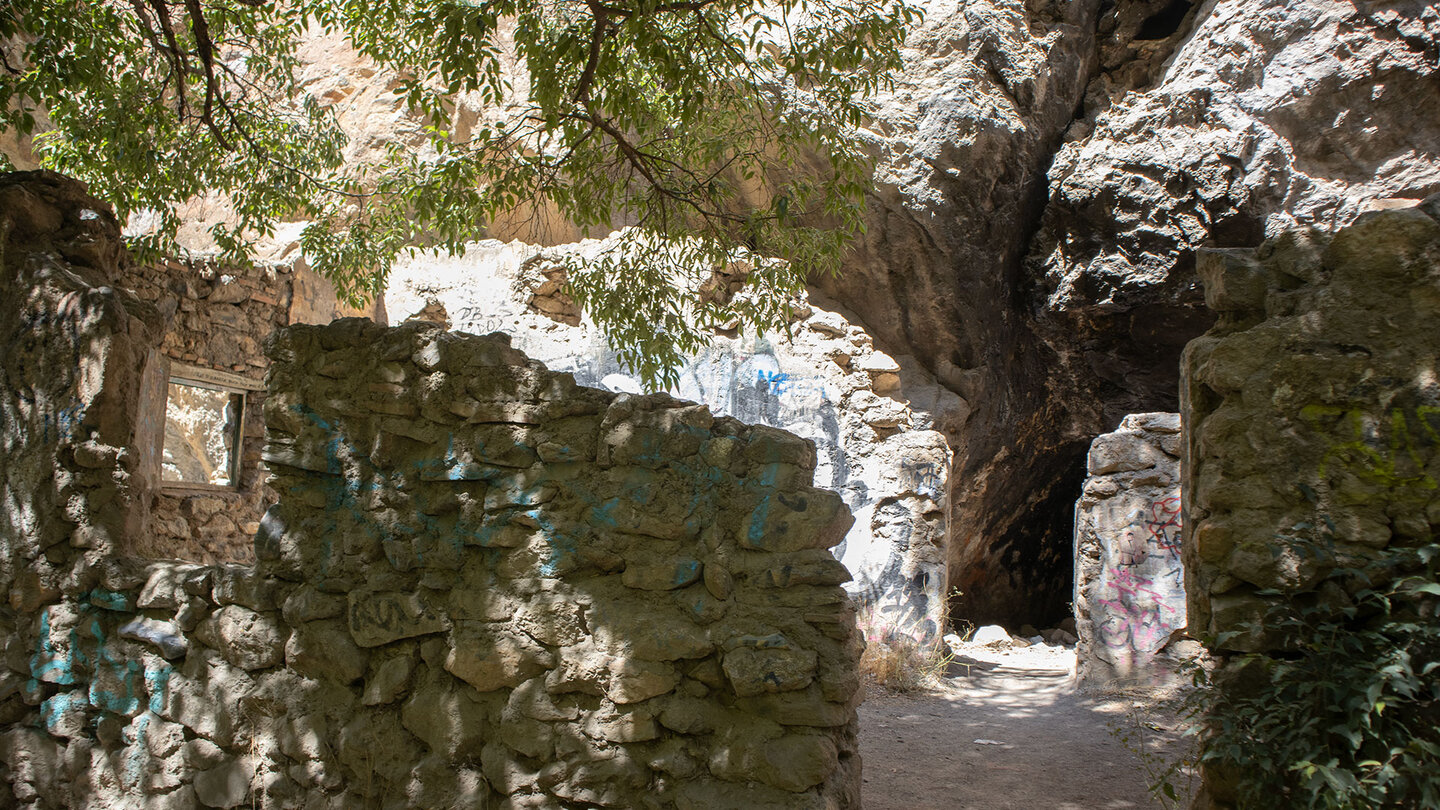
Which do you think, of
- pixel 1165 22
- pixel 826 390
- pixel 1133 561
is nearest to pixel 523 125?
pixel 826 390

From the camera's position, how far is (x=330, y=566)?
3.06 m

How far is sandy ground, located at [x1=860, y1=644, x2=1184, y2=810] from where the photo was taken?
3852 millimetres

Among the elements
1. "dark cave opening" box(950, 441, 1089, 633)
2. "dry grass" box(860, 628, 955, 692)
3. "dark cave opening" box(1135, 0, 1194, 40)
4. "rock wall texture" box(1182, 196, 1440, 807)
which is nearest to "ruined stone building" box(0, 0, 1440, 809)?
"rock wall texture" box(1182, 196, 1440, 807)

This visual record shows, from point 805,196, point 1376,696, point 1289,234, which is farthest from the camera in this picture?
point 805,196

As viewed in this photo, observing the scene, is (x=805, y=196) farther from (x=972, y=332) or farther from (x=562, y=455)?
(x=972, y=332)

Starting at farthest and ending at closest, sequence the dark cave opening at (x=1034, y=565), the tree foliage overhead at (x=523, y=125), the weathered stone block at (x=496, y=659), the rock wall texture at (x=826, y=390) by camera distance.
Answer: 1. the dark cave opening at (x=1034, y=565)
2. the rock wall texture at (x=826, y=390)
3. the tree foliage overhead at (x=523, y=125)
4. the weathered stone block at (x=496, y=659)

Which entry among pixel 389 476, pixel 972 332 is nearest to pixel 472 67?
pixel 389 476

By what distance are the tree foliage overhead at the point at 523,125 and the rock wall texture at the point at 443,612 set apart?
1668mm

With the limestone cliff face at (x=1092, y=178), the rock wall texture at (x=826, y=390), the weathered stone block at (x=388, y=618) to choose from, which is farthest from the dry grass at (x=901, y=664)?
the weathered stone block at (x=388, y=618)

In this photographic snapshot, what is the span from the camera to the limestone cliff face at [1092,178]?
7.39 meters

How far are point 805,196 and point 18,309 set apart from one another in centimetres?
385

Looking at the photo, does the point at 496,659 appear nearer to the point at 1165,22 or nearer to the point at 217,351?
the point at 217,351

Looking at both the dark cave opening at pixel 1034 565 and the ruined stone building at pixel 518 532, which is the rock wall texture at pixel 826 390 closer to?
the ruined stone building at pixel 518 532

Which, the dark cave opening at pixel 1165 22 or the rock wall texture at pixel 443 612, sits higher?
the dark cave opening at pixel 1165 22
